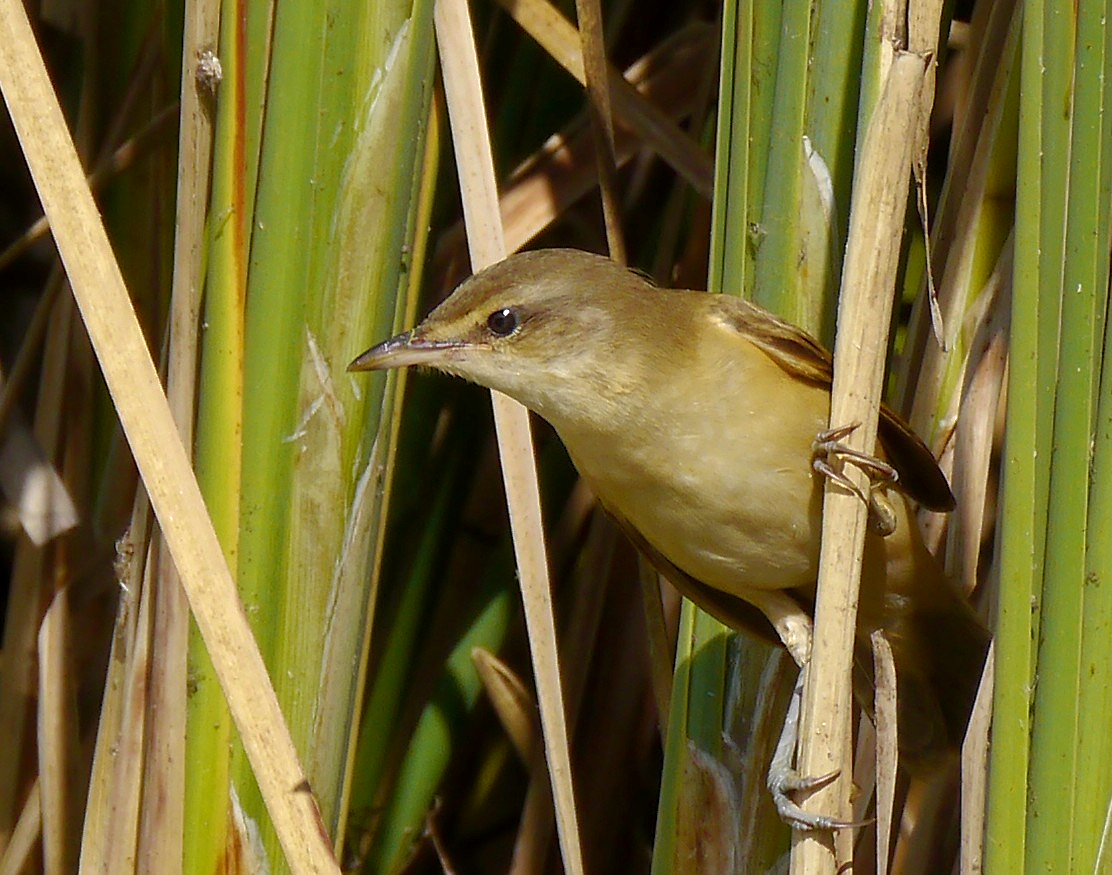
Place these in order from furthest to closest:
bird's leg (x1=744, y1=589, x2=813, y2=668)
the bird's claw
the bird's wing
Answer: bird's leg (x1=744, y1=589, x2=813, y2=668) → the bird's wing → the bird's claw

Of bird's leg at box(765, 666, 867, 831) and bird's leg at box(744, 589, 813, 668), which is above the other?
bird's leg at box(744, 589, 813, 668)

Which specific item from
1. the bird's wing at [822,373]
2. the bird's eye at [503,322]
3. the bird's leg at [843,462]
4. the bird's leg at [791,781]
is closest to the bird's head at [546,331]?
the bird's eye at [503,322]

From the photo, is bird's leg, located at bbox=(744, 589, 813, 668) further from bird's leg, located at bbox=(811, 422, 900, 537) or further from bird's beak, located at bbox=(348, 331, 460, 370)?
bird's beak, located at bbox=(348, 331, 460, 370)

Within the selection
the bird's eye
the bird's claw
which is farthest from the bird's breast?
the bird's claw

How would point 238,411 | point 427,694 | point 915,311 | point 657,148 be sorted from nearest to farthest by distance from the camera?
point 238,411 → point 915,311 → point 657,148 → point 427,694

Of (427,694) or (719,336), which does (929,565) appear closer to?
(719,336)

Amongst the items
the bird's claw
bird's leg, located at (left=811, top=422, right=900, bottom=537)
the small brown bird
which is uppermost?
the small brown bird

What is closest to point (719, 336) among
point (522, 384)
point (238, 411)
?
point (522, 384)

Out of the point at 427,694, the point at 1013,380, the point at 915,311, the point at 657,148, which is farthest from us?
the point at 427,694

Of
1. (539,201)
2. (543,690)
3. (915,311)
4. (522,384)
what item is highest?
(539,201)

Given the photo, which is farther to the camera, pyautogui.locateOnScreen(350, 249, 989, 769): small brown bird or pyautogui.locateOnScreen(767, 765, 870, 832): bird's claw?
pyautogui.locateOnScreen(350, 249, 989, 769): small brown bird
